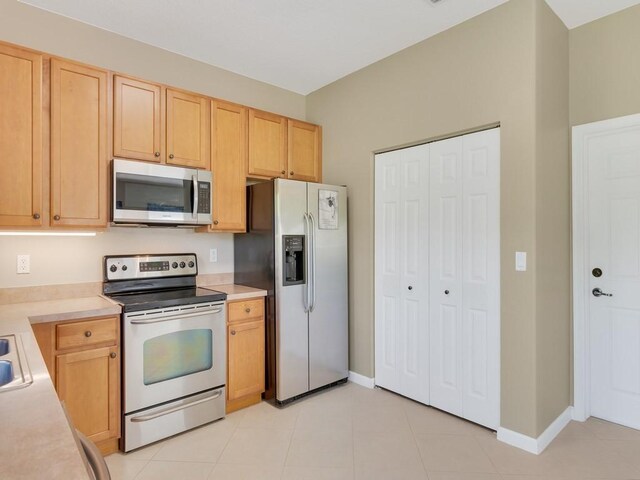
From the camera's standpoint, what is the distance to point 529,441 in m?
2.34

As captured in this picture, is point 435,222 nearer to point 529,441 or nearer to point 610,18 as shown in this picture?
point 529,441

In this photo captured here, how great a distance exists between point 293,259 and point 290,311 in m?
0.41

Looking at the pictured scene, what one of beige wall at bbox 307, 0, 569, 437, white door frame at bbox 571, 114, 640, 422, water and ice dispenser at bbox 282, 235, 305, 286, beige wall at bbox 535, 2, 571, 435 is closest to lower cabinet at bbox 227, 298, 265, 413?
water and ice dispenser at bbox 282, 235, 305, 286

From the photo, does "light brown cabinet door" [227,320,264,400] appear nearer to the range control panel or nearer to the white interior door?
the range control panel

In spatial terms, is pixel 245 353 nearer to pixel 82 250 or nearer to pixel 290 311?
pixel 290 311

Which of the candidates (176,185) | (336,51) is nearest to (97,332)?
(176,185)

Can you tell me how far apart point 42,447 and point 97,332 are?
1610 millimetres

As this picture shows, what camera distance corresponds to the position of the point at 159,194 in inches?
105

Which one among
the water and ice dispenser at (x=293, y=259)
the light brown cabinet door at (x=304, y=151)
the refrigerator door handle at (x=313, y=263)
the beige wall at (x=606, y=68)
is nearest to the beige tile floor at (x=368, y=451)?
the refrigerator door handle at (x=313, y=263)

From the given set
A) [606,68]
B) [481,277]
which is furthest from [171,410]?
[606,68]

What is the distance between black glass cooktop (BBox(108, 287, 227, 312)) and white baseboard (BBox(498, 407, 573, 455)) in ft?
6.80

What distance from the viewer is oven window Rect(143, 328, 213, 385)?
7.91 ft

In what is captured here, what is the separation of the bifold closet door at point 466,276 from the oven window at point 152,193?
6.03 ft

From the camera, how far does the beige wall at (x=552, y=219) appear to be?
2.38 meters
